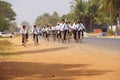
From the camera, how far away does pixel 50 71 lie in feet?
45.0

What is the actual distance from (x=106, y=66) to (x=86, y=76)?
226 centimetres

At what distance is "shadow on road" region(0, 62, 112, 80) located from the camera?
491 inches

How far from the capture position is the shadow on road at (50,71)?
40.9 feet

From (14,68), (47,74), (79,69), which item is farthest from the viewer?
(14,68)

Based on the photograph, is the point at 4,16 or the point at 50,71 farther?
the point at 4,16

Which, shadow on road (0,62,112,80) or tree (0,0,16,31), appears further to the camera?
tree (0,0,16,31)

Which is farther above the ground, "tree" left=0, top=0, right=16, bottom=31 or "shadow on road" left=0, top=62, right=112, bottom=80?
"tree" left=0, top=0, right=16, bottom=31

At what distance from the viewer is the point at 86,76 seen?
12.1m

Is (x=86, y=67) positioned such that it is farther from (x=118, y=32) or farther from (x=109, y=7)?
(x=118, y=32)

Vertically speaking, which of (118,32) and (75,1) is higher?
(75,1)

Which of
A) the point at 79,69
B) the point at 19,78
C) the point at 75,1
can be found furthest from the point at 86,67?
the point at 75,1

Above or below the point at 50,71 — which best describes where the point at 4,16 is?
above

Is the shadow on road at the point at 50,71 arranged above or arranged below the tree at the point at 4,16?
below

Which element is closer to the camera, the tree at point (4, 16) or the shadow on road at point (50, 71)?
the shadow on road at point (50, 71)
